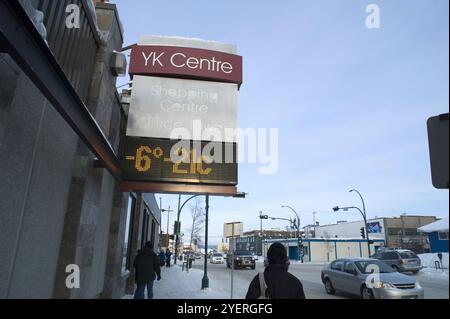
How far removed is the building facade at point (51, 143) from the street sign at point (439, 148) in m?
3.63

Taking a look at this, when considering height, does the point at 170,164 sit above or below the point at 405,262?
above

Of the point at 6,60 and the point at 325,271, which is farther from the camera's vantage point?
the point at 325,271

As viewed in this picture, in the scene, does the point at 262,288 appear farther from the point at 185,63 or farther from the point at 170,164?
the point at 185,63

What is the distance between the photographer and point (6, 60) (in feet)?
12.0

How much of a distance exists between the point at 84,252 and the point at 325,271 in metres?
11.6

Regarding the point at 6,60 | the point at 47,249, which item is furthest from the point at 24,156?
the point at 47,249

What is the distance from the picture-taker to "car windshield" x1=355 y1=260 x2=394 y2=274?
38.9 feet

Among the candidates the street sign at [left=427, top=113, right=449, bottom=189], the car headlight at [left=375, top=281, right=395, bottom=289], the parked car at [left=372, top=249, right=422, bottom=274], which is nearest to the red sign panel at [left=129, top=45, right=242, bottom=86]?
the street sign at [left=427, top=113, right=449, bottom=189]

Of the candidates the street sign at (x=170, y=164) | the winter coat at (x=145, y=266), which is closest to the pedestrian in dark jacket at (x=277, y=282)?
the street sign at (x=170, y=164)

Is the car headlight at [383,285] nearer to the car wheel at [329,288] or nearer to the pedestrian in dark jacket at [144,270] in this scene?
the car wheel at [329,288]

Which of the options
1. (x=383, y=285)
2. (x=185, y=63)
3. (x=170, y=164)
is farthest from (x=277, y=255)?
(x=383, y=285)

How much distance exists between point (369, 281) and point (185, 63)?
9.28 metres

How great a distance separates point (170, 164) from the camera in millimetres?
7551

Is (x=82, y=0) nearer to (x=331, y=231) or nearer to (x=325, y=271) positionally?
(x=325, y=271)
